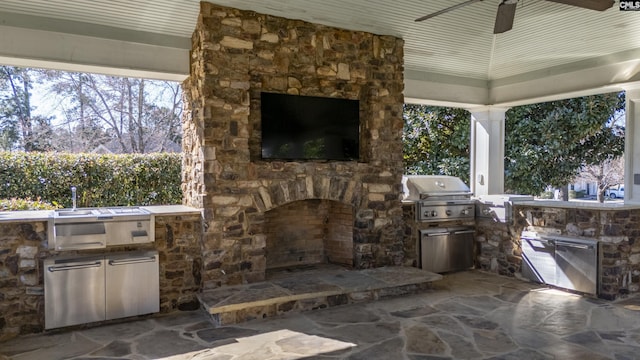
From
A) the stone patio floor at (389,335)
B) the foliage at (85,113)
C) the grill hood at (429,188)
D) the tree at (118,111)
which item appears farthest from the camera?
the tree at (118,111)

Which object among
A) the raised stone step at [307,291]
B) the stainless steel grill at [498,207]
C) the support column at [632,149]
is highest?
the support column at [632,149]

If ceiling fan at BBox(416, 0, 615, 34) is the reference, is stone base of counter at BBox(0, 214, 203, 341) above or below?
below

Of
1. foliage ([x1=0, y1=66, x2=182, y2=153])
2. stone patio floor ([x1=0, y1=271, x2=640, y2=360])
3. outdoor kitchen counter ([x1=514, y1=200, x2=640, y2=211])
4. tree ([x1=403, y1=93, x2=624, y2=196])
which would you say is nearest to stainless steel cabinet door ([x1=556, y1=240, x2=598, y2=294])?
stone patio floor ([x1=0, y1=271, x2=640, y2=360])

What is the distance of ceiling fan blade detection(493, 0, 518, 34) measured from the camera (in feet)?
12.8

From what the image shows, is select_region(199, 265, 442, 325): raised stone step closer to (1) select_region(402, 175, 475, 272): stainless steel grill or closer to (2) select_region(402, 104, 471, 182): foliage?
(1) select_region(402, 175, 475, 272): stainless steel grill

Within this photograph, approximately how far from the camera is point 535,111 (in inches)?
364

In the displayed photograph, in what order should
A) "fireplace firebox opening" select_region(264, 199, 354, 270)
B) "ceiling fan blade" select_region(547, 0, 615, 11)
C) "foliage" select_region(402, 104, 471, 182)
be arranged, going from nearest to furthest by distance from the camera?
1. "ceiling fan blade" select_region(547, 0, 615, 11)
2. "fireplace firebox opening" select_region(264, 199, 354, 270)
3. "foliage" select_region(402, 104, 471, 182)

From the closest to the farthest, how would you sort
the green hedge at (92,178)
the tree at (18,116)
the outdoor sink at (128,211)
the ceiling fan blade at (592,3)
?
the ceiling fan blade at (592,3), the outdoor sink at (128,211), the green hedge at (92,178), the tree at (18,116)

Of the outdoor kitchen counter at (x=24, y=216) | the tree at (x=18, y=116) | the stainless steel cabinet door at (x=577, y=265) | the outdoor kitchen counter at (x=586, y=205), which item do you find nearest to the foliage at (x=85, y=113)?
the tree at (x=18, y=116)

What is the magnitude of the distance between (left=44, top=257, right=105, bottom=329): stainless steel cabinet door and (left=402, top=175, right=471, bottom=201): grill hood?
4074mm

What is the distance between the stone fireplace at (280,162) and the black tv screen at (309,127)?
4.5 inches

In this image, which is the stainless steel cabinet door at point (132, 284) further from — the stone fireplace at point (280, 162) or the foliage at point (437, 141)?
the foliage at point (437, 141)

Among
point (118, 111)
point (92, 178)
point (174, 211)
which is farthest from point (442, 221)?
point (118, 111)

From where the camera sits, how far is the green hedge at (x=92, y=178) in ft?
22.9
